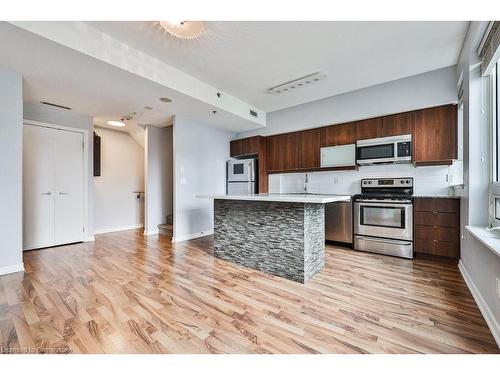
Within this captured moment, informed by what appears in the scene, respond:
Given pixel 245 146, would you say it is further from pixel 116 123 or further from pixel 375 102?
pixel 116 123

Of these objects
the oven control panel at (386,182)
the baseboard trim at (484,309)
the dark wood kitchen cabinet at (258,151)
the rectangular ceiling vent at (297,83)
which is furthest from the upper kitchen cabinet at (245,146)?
the baseboard trim at (484,309)

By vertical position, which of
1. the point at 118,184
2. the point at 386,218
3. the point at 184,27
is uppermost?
the point at 184,27

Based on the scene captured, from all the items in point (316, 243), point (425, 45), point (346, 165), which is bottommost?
point (316, 243)

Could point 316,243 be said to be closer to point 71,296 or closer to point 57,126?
point 71,296

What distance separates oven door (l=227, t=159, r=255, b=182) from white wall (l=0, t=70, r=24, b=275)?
11.4 feet

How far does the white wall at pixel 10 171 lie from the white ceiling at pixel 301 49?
1500 millimetres

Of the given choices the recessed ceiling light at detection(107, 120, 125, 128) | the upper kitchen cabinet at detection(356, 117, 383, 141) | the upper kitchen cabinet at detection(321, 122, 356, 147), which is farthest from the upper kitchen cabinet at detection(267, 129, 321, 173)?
the recessed ceiling light at detection(107, 120, 125, 128)

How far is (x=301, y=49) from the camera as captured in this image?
8.71 feet

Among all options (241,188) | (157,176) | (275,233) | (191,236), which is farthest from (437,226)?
(157,176)

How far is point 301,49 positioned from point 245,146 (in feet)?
8.77

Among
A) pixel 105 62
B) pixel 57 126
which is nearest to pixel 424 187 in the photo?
pixel 105 62
